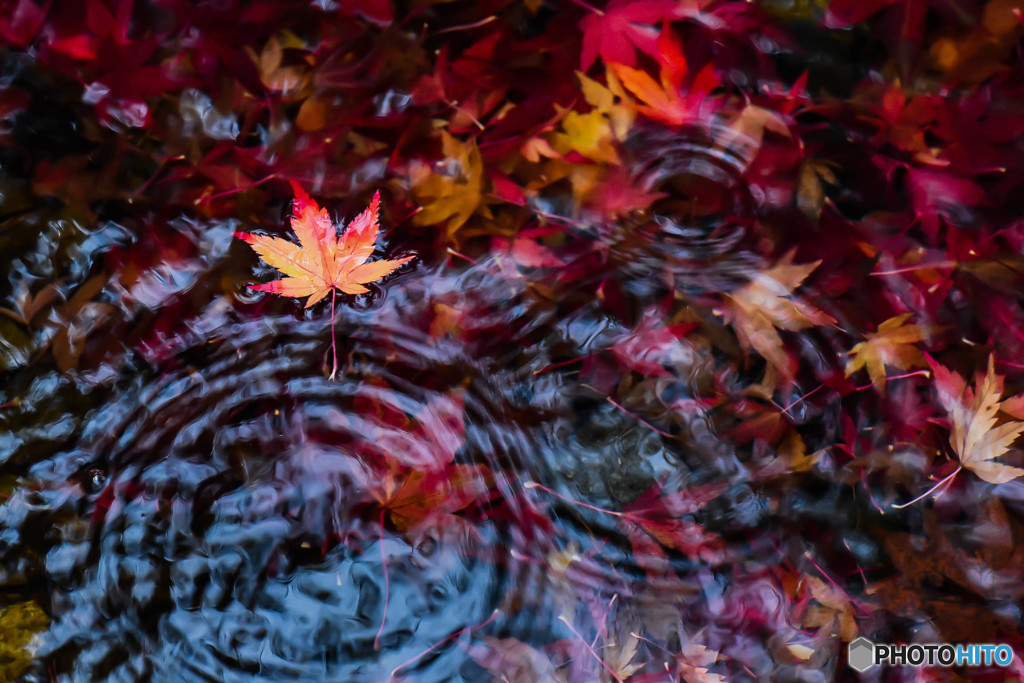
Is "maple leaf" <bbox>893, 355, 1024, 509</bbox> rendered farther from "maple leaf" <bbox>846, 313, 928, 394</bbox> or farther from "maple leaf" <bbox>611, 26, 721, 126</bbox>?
"maple leaf" <bbox>611, 26, 721, 126</bbox>

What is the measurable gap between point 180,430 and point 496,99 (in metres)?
0.68

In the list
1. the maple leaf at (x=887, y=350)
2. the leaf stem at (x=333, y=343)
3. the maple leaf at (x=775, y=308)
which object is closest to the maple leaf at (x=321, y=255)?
the leaf stem at (x=333, y=343)

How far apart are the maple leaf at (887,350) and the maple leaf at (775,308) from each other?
7 cm

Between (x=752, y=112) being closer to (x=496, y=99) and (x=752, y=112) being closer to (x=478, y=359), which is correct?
(x=496, y=99)

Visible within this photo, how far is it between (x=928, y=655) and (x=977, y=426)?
0.34 metres

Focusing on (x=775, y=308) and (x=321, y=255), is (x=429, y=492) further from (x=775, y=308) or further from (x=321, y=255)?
(x=775, y=308)

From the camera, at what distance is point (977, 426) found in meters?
0.88

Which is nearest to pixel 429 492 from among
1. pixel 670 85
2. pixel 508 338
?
pixel 508 338

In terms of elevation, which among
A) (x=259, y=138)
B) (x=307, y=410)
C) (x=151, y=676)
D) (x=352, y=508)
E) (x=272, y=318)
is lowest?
(x=151, y=676)

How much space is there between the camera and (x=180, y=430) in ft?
2.92

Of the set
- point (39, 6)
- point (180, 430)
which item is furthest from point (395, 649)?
point (39, 6)

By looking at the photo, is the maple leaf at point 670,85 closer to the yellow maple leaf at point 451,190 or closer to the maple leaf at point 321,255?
the yellow maple leaf at point 451,190

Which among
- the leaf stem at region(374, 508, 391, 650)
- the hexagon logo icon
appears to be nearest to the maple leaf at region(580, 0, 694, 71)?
the leaf stem at region(374, 508, 391, 650)

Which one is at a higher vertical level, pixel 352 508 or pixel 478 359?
pixel 478 359
